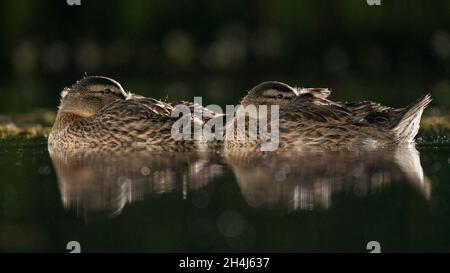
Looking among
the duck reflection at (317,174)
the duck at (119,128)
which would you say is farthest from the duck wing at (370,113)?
the duck at (119,128)

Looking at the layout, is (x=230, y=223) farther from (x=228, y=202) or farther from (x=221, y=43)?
(x=221, y=43)

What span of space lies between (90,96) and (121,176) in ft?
12.9

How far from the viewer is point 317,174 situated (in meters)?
11.6

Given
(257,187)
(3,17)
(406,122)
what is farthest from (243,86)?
(257,187)

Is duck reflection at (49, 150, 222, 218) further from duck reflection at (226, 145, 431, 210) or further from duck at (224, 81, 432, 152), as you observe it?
duck at (224, 81, 432, 152)

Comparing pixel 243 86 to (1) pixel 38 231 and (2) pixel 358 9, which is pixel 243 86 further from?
(1) pixel 38 231

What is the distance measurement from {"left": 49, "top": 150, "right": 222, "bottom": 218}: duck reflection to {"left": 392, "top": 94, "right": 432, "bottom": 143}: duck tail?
110 inches

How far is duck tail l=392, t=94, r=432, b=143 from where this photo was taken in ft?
46.6

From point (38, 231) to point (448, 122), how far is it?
31.8 feet

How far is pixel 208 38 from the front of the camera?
28.1m

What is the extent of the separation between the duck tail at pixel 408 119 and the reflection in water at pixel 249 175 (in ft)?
1.17

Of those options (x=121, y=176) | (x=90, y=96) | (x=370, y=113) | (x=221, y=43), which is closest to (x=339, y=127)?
(x=370, y=113)

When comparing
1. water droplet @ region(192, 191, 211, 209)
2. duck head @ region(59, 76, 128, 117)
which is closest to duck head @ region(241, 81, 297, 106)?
duck head @ region(59, 76, 128, 117)

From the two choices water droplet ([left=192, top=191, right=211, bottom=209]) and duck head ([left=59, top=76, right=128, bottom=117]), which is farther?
duck head ([left=59, top=76, right=128, bottom=117])
